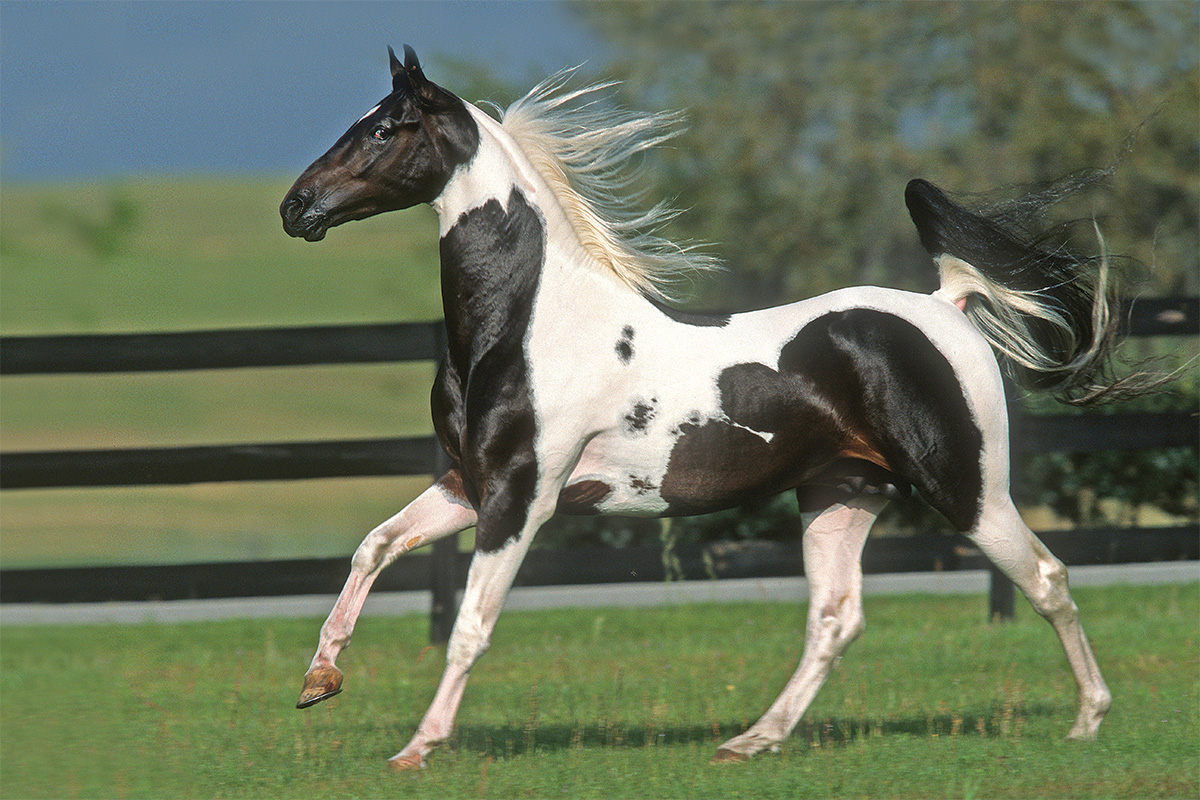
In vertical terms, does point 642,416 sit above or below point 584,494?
above

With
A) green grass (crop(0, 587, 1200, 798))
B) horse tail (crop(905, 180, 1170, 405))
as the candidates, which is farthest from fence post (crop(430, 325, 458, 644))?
horse tail (crop(905, 180, 1170, 405))

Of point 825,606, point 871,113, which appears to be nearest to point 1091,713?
point 825,606

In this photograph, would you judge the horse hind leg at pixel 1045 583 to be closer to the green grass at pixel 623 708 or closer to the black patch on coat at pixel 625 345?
the green grass at pixel 623 708

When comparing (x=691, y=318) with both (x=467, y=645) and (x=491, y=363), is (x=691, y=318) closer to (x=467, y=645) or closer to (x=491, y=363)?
(x=491, y=363)

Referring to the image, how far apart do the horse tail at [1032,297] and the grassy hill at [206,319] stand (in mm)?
5964

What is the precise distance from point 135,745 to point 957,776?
3098 mm

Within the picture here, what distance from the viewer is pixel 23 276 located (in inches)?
1288

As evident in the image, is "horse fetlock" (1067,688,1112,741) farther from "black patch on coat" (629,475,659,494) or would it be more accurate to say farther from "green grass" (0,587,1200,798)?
"black patch on coat" (629,475,659,494)

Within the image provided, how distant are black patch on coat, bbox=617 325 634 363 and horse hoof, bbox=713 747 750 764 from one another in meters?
1.47

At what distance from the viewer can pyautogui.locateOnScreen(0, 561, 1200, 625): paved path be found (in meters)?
7.30

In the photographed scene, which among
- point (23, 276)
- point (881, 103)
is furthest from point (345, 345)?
point (23, 276)

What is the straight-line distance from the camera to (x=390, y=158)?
4.07 metres

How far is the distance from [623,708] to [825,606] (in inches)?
43.2

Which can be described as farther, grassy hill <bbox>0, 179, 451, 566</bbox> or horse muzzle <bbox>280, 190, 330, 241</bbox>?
grassy hill <bbox>0, 179, 451, 566</bbox>
